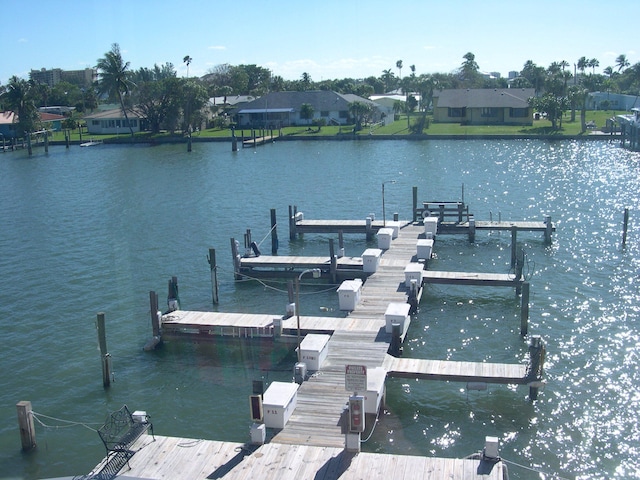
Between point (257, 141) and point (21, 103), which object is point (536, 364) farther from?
point (21, 103)

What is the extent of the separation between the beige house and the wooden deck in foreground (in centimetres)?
10226

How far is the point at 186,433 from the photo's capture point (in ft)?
78.6

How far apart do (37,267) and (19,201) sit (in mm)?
26478

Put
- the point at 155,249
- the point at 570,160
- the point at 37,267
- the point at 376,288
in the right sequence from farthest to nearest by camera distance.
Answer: the point at 570,160, the point at 155,249, the point at 37,267, the point at 376,288

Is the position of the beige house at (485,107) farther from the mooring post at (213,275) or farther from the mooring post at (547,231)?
the mooring post at (213,275)

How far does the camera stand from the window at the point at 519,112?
374 feet

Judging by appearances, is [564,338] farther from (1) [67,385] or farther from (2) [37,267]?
(2) [37,267]

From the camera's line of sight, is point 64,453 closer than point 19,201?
Yes

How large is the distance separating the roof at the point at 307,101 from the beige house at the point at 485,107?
14078 millimetres

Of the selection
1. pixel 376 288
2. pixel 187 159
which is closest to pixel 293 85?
pixel 187 159

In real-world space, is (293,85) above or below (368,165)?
above

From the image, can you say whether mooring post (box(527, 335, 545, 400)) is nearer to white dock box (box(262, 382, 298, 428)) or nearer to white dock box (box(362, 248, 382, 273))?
white dock box (box(262, 382, 298, 428))

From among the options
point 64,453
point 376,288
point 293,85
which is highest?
point 293,85

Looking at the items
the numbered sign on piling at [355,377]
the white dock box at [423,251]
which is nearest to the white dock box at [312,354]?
the numbered sign on piling at [355,377]
